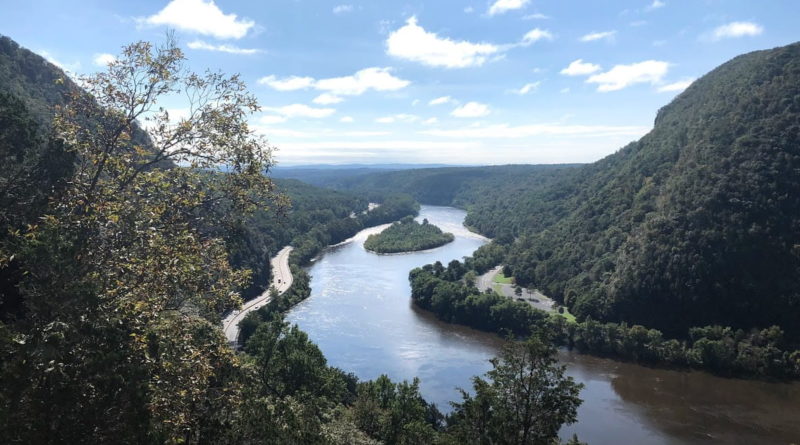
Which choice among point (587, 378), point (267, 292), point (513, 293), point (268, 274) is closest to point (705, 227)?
point (513, 293)

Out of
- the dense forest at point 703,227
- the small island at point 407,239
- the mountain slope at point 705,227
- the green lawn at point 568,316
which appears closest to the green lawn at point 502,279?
the dense forest at point 703,227

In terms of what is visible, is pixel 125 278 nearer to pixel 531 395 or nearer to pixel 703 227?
pixel 531 395

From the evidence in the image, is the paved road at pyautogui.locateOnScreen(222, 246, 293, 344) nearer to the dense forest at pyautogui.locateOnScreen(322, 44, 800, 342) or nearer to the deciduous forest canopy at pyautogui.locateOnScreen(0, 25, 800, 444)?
the deciduous forest canopy at pyautogui.locateOnScreen(0, 25, 800, 444)

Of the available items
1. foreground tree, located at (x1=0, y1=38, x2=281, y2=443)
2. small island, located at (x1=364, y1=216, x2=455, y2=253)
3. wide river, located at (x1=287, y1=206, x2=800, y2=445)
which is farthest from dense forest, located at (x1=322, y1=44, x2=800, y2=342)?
foreground tree, located at (x1=0, y1=38, x2=281, y2=443)

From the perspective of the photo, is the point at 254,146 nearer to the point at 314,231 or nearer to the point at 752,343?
the point at 752,343

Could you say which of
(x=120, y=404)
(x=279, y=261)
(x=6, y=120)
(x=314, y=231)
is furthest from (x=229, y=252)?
(x=314, y=231)

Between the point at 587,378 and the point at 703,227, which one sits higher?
the point at 703,227
